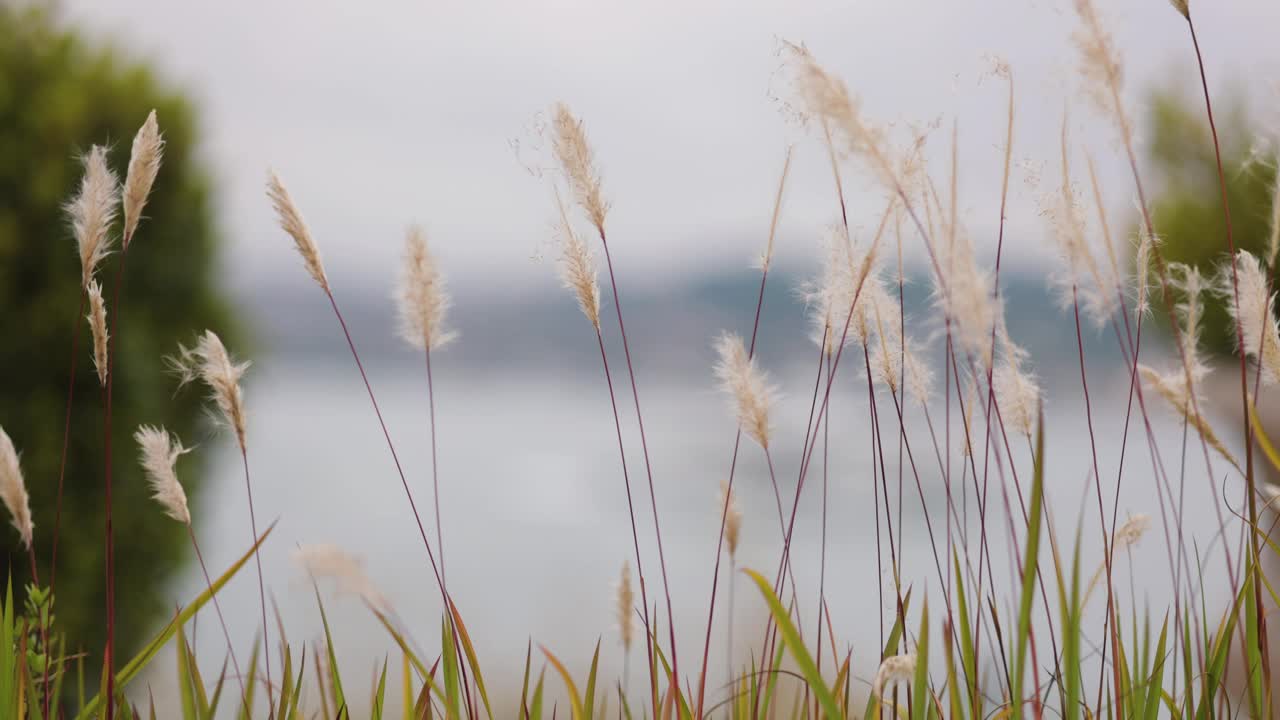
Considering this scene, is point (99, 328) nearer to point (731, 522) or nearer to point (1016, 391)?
point (731, 522)

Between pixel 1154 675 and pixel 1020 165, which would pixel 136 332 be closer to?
pixel 1020 165

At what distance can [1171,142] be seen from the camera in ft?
19.7

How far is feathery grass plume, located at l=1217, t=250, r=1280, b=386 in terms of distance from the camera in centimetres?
117

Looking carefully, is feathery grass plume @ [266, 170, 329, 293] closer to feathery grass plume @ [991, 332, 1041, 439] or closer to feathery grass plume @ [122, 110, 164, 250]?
feathery grass plume @ [122, 110, 164, 250]

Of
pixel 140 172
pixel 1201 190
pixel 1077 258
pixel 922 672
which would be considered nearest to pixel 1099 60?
pixel 1077 258

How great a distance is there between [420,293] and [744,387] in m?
0.46

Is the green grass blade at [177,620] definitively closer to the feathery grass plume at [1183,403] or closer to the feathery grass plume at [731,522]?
the feathery grass plume at [731,522]

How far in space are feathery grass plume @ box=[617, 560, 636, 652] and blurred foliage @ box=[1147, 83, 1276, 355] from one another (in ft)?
17.0

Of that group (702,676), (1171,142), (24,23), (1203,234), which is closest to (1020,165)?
(702,676)

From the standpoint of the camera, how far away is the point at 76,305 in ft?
11.4

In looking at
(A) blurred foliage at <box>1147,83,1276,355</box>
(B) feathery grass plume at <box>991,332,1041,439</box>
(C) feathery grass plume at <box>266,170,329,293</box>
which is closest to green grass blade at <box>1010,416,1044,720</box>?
(B) feathery grass plume at <box>991,332,1041,439</box>

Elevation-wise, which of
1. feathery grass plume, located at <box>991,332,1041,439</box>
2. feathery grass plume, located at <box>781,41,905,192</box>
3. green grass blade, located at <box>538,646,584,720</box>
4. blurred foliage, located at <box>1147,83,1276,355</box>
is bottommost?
green grass blade, located at <box>538,646,584,720</box>

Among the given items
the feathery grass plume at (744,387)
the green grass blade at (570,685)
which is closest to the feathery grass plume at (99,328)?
the green grass blade at (570,685)

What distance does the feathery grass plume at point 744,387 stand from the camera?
1.22m
